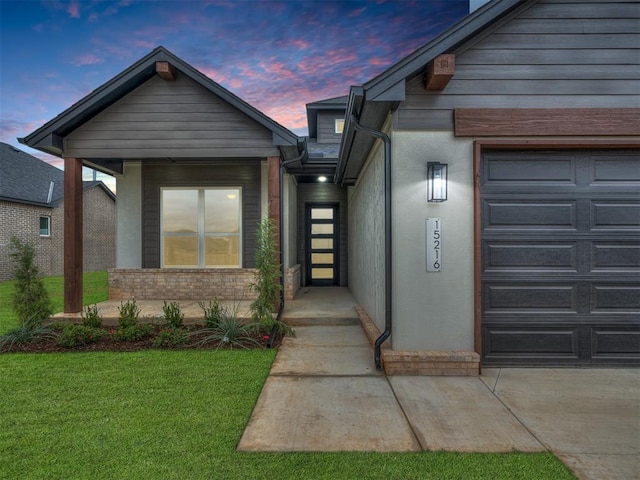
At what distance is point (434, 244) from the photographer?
12.6 feet

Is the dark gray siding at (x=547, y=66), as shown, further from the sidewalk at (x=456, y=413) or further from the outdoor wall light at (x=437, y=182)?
the sidewalk at (x=456, y=413)

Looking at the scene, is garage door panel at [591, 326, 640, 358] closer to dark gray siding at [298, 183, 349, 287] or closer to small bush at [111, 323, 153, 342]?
small bush at [111, 323, 153, 342]

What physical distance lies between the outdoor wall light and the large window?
5391 mm

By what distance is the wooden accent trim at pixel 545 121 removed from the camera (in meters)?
3.79

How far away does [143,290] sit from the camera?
773cm

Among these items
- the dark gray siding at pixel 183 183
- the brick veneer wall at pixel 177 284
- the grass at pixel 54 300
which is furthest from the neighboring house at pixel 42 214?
the dark gray siding at pixel 183 183

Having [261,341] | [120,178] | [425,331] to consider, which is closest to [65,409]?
[261,341]

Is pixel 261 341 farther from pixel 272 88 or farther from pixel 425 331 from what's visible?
pixel 272 88

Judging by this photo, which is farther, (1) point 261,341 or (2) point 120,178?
(2) point 120,178

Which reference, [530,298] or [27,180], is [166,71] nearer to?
[530,298]

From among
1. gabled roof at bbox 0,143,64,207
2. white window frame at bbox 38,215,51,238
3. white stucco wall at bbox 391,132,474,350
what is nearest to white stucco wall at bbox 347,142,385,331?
white stucco wall at bbox 391,132,474,350

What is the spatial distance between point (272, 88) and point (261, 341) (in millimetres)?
13385

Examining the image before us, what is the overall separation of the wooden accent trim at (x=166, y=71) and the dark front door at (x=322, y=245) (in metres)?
5.05

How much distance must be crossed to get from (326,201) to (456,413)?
7.64 m
